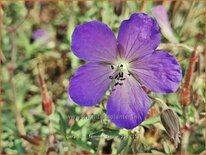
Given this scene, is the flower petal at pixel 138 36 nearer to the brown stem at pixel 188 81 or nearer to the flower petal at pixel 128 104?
the flower petal at pixel 128 104

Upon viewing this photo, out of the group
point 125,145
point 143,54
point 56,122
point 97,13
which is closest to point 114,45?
point 143,54

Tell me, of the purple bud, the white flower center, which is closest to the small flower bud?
the white flower center

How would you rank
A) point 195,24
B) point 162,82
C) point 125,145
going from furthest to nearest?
point 195,24 < point 125,145 < point 162,82

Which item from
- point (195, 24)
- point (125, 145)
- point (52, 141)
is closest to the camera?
point (125, 145)

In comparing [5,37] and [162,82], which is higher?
[5,37]

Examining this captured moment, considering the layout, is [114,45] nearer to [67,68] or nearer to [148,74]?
[148,74]

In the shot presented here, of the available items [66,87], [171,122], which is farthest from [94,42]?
[66,87]

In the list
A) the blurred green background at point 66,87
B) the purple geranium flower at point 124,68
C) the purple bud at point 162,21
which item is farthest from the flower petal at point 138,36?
the purple bud at point 162,21
